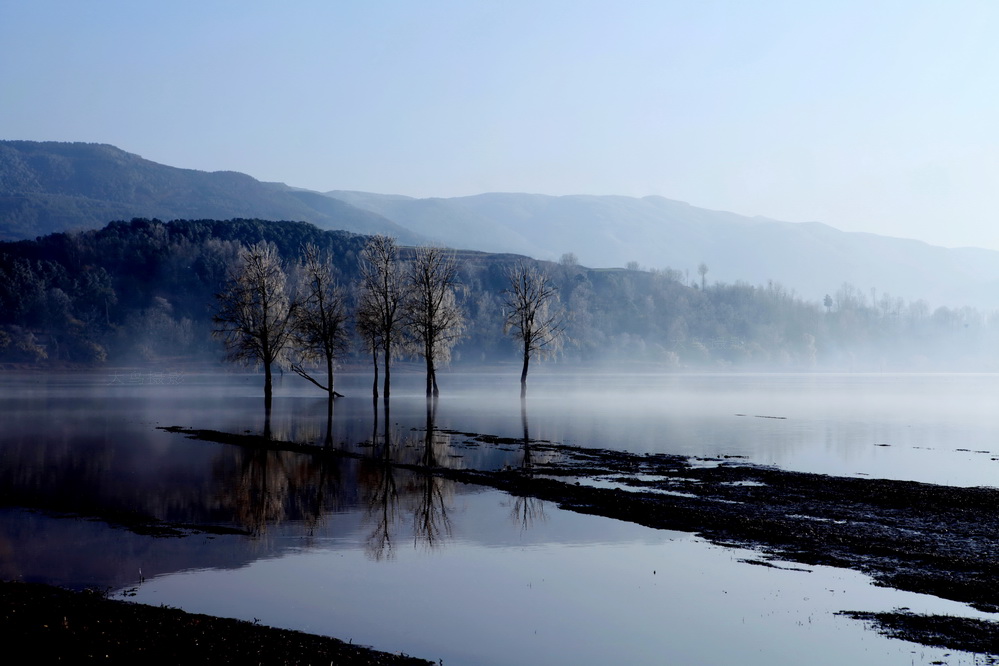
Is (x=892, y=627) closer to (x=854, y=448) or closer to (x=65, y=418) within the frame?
(x=854, y=448)

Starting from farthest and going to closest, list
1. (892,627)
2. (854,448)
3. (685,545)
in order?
(854,448) → (685,545) → (892,627)

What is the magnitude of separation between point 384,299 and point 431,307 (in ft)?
14.2

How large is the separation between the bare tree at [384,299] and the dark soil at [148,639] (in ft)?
192

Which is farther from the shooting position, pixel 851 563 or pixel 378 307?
pixel 378 307

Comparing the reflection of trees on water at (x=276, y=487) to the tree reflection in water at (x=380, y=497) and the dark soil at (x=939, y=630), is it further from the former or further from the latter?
the dark soil at (x=939, y=630)

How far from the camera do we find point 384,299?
74750 millimetres

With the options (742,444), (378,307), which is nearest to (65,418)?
(378,307)

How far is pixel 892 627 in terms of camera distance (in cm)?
1511

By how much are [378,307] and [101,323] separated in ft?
468

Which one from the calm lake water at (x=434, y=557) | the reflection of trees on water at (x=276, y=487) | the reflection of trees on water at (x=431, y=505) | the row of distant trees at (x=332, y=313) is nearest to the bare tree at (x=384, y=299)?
the row of distant trees at (x=332, y=313)

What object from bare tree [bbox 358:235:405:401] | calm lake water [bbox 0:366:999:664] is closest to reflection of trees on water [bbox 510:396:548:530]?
calm lake water [bbox 0:366:999:664]

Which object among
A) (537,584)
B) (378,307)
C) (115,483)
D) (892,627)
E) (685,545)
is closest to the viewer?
(892,627)

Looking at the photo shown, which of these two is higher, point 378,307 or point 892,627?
point 378,307

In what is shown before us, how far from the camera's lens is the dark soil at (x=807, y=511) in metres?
19.0
